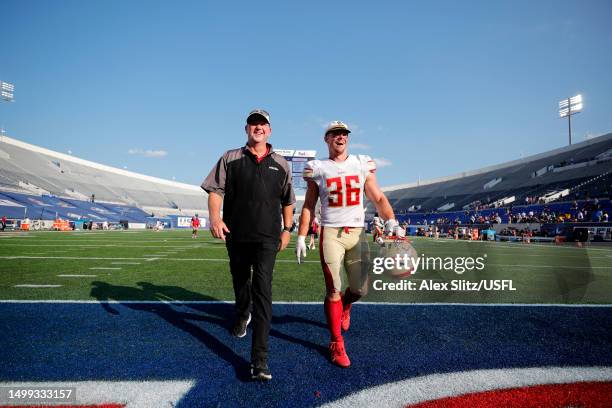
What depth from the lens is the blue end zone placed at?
243 centimetres

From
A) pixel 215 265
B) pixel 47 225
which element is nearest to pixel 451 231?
pixel 215 265

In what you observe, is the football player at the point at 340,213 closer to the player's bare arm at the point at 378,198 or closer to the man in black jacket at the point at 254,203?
the player's bare arm at the point at 378,198

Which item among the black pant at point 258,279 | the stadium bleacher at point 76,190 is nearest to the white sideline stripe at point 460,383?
the black pant at point 258,279

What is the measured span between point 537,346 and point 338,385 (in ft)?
6.61

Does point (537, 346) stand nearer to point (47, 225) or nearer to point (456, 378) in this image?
point (456, 378)

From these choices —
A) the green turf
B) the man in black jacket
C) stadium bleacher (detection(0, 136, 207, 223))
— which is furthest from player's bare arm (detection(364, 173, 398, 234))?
stadium bleacher (detection(0, 136, 207, 223))

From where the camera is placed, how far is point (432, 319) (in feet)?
13.0

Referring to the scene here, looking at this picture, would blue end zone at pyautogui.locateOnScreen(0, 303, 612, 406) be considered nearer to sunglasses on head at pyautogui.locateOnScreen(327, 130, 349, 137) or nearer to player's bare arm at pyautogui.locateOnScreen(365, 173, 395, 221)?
player's bare arm at pyautogui.locateOnScreen(365, 173, 395, 221)

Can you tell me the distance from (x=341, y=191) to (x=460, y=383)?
1775mm

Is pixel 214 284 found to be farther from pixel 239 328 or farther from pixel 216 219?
pixel 216 219

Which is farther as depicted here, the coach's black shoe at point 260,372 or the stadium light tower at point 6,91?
the stadium light tower at point 6,91

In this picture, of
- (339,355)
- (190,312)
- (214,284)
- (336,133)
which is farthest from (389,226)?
(214,284)

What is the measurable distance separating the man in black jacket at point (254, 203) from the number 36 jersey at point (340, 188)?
31 centimetres

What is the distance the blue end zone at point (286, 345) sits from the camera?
2.43 meters
